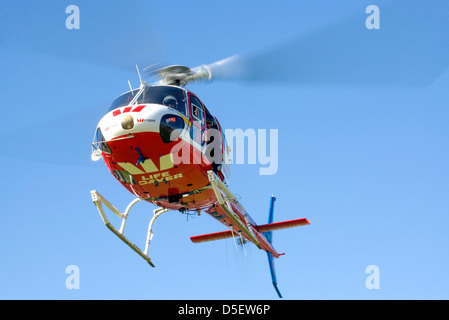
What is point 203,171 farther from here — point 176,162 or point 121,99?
point 121,99

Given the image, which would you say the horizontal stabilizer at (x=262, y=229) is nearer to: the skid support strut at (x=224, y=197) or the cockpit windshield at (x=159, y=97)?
the skid support strut at (x=224, y=197)

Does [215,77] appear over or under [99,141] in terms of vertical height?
over

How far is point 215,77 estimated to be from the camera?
14.4 m

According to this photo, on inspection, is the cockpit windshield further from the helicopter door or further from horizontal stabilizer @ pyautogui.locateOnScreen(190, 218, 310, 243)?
horizontal stabilizer @ pyautogui.locateOnScreen(190, 218, 310, 243)

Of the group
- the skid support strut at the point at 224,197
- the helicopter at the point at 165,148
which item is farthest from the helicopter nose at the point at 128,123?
the skid support strut at the point at 224,197

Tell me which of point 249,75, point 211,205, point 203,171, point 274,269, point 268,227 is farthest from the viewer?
point 274,269

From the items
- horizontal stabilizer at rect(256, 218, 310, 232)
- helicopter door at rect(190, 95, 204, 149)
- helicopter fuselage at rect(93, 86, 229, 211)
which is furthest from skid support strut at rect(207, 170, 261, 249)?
horizontal stabilizer at rect(256, 218, 310, 232)

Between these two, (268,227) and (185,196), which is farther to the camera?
(268,227)

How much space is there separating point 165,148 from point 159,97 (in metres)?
1.31

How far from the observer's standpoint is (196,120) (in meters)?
13.9

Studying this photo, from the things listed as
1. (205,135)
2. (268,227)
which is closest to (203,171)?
(205,135)

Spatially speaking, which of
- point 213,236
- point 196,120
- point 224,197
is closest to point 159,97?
point 196,120

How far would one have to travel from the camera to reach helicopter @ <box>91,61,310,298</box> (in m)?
12.7

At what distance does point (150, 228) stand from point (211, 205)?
1976mm
